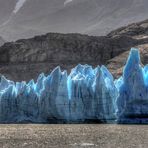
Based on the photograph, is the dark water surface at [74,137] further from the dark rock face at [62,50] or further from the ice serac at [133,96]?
the dark rock face at [62,50]

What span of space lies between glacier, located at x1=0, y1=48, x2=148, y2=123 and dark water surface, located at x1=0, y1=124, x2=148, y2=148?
4596 mm

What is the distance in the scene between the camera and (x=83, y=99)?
2672 inches

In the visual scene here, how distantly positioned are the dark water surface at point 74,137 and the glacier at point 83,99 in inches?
181

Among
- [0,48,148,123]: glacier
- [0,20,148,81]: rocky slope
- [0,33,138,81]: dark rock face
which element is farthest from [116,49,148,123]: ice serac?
[0,33,138,81]: dark rock face

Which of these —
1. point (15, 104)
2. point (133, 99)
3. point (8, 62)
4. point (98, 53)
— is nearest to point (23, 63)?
point (8, 62)

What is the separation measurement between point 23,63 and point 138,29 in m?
43.2

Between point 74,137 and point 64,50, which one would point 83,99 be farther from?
point 64,50

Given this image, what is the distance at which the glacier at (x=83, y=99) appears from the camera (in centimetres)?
6366

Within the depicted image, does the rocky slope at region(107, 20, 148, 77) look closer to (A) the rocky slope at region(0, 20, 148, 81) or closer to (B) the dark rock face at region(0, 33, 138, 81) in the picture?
(A) the rocky slope at region(0, 20, 148, 81)

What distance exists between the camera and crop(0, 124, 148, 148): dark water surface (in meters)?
44.2

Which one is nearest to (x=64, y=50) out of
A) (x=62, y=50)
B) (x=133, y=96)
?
(x=62, y=50)

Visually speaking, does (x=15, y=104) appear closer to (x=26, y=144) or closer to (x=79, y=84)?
(x=79, y=84)

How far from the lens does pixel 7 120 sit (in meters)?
70.9

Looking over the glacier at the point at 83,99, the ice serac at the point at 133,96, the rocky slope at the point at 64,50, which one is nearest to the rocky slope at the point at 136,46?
the rocky slope at the point at 64,50
